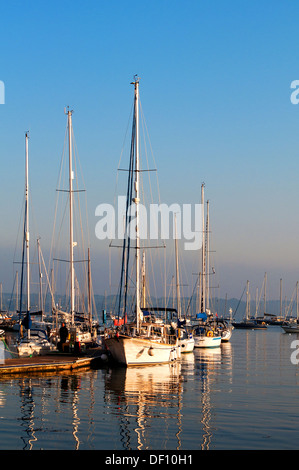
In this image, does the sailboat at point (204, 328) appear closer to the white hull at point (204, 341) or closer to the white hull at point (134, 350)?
the white hull at point (204, 341)

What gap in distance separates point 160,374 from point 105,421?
49.7 feet

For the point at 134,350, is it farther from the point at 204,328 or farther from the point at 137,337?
the point at 204,328

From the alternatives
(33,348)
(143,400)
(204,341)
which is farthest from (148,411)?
(204,341)

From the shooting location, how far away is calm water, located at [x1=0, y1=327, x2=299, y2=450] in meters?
19.2

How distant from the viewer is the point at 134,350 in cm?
3872

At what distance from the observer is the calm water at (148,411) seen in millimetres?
19203

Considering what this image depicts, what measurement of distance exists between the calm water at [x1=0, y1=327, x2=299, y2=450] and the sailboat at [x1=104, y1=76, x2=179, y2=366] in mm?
1023

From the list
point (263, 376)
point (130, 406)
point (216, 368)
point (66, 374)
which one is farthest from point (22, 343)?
point (130, 406)

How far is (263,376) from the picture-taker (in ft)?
129

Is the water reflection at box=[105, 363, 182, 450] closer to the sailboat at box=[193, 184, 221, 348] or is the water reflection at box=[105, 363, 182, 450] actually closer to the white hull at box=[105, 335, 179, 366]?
the white hull at box=[105, 335, 179, 366]

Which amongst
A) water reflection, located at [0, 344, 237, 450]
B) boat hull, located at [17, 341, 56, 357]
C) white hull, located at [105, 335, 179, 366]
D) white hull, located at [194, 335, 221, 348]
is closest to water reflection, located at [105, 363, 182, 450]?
water reflection, located at [0, 344, 237, 450]

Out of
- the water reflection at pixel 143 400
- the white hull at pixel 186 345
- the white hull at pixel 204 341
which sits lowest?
the white hull at pixel 204 341

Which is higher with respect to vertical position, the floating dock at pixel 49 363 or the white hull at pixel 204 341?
the floating dock at pixel 49 363

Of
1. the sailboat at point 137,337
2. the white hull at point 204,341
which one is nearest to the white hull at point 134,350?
the sailboat at point 137,337
